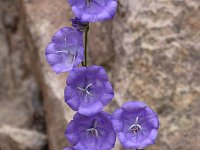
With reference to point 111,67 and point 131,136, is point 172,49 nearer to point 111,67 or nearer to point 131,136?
point 111,67

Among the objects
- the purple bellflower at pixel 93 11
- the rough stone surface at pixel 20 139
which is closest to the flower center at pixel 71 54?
the purple bellflower at pixel 93 11

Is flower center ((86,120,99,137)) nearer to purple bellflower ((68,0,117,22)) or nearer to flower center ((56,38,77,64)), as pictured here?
flower center ((56,38,77,64))

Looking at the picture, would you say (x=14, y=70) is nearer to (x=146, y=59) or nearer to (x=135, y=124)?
(x=146, y=59)

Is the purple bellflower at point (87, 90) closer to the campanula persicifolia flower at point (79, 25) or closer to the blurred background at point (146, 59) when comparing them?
the campanula persicifolia flower at point (79, 25)

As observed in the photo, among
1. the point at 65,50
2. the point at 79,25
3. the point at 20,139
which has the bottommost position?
the point at 20,139

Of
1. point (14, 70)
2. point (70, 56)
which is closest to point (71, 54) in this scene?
point (70, 56)

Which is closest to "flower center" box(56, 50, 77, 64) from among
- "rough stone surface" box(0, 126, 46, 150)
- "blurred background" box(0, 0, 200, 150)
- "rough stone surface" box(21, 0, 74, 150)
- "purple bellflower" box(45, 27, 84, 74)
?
"purple bellflower" box(45, 27, 84, 74)

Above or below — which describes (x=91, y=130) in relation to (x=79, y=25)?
below

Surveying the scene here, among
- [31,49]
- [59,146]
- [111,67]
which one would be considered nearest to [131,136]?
[111,67]
